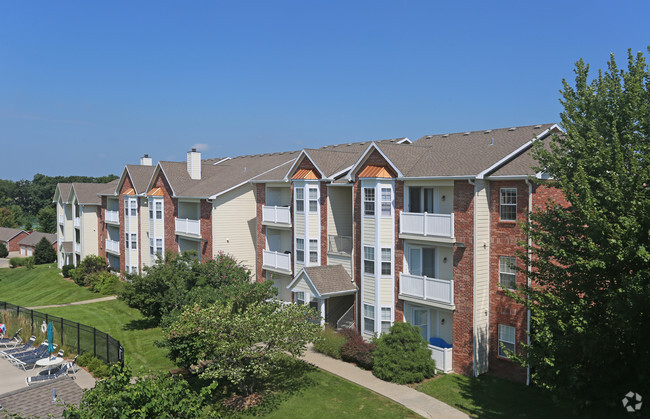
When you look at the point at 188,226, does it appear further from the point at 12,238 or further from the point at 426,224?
the point at 12,238

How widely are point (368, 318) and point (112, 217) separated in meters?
34.4

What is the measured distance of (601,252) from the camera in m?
12.8

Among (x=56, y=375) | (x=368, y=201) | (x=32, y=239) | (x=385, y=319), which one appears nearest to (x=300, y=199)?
(x=368, y=201)

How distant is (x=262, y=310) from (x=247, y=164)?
76.5ft

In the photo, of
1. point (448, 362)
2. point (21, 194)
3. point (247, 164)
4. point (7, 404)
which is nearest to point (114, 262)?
point (247, 164)

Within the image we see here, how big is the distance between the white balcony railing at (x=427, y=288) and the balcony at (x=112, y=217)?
34.9 meters

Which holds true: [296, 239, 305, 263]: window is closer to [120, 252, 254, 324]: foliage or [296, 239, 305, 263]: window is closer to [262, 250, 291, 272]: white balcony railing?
[262, 250, 291, 272]: white balcony railing

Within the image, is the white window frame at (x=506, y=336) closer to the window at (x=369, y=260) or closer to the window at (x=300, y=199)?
the window at (x=369, y=260)

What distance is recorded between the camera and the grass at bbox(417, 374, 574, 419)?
57.9 feet

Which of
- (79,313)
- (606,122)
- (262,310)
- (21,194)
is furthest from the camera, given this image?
(21,194)

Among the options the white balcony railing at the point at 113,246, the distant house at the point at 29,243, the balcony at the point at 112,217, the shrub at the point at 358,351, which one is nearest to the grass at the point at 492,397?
the shrub at the point at 358,351

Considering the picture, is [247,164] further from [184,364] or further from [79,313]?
[184,364]

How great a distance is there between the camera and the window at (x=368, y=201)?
83.4 ft

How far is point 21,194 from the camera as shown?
157 metres
